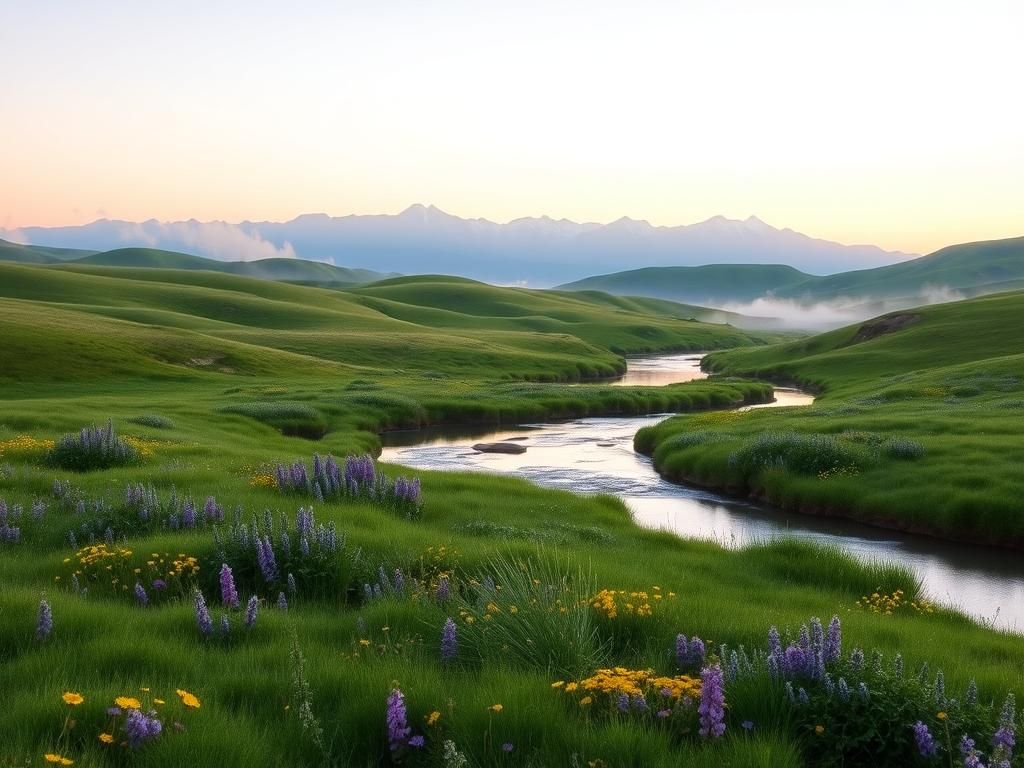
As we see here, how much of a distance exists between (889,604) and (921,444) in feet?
70.3

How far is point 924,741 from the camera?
537 cm

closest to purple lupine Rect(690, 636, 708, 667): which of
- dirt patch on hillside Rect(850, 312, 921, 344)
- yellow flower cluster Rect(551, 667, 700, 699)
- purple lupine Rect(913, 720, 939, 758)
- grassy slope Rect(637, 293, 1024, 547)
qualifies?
yellow flower cluster Rect(551, 667, 700, 699)

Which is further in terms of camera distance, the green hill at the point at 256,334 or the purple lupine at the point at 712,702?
the green hill at the point at 256,334

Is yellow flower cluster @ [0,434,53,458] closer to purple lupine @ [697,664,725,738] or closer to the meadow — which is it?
the meadow

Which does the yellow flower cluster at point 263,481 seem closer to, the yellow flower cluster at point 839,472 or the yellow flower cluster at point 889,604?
the yellow flower cluster at point 889,604

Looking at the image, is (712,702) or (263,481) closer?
(712,702)

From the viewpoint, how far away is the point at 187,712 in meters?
5.52

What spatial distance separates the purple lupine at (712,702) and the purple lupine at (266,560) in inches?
230

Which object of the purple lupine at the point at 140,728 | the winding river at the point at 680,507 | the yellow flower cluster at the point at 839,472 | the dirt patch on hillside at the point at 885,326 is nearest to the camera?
the purple lupine at the point at 140,728

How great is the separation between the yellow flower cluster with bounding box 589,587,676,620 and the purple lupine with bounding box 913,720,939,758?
10.3ft

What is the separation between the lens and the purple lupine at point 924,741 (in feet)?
17.5

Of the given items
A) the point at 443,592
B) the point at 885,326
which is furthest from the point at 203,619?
the point at 885,326

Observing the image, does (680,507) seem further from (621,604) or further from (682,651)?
(682,651)

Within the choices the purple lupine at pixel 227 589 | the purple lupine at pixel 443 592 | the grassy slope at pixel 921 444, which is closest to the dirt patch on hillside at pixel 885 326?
the grassy slope at pixel 921 444
